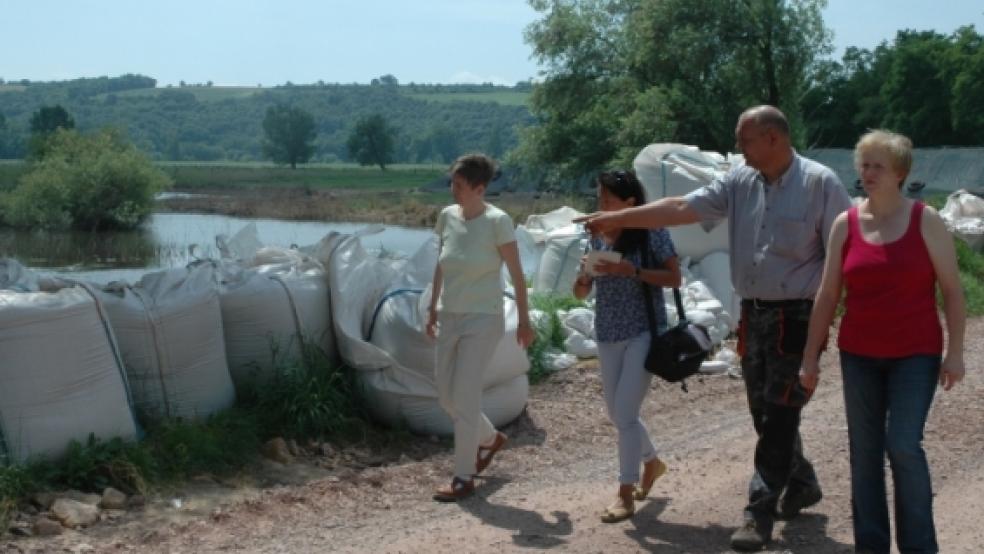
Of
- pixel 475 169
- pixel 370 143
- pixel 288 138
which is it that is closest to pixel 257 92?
pixel 288 138

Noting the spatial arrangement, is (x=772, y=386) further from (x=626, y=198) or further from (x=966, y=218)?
(x=966, y=218)

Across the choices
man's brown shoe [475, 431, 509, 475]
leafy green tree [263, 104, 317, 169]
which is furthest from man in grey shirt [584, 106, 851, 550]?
leafy green tree [263, 104, 317, 169]

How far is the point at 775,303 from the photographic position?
467cm

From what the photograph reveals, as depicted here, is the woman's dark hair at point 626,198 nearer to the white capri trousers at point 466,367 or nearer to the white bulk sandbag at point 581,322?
the white capri trousers at point 466,367

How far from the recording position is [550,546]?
4918mm

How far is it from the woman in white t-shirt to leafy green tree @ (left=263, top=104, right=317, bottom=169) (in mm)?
103275

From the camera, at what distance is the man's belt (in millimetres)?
4641

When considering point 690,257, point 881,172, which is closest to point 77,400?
point 881,172

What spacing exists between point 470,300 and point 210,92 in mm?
158688

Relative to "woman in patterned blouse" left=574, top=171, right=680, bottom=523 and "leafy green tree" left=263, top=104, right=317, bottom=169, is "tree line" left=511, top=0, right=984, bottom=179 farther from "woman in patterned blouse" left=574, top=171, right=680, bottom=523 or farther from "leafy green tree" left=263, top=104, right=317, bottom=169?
"leafy green tree" left=263, top=104, right=317, bottom=169

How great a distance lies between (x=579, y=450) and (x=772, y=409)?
2253 millimetres

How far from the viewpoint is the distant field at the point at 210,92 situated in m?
139

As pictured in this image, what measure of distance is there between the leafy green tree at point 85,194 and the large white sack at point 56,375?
3302 cm

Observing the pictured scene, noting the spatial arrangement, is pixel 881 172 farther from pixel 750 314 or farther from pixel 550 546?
pixel 550 546
